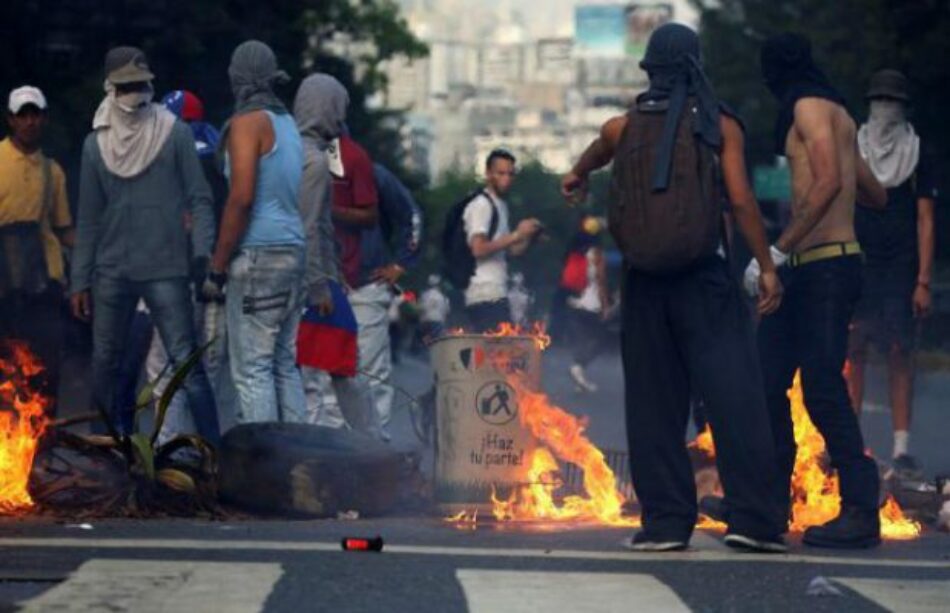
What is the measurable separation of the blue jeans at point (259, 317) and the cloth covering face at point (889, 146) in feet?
10.4

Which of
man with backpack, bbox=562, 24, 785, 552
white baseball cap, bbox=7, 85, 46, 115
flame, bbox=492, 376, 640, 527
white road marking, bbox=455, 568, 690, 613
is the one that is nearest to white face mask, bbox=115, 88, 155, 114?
white baseball cap, bbox=7, 85, 46, 115

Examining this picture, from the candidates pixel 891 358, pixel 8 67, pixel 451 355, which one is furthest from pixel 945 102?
pixel 451 355

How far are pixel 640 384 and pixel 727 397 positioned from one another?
1.04 ft

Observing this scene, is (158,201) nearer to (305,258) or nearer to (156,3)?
(305,258)

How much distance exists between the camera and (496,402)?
11648 mm

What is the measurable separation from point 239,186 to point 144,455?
1.54 metres

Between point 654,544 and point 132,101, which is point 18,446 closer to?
point 132,101

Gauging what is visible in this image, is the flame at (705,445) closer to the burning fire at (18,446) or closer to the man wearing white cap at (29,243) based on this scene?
the burning fire at (18,446)

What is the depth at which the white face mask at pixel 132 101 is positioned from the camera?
11984mm

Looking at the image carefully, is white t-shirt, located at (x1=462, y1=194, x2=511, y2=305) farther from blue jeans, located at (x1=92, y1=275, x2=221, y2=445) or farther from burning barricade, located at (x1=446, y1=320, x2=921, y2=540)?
burning barricade, located at (x1=446, y1=320, x2=921, y2=540)

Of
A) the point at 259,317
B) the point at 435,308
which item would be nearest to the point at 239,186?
the point at 259,317

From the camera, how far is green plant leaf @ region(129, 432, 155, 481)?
10.8m

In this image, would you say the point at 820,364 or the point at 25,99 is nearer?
the point at 820,364

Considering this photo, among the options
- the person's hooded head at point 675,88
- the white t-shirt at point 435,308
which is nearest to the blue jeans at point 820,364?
the person's hooded head at point 675,88
